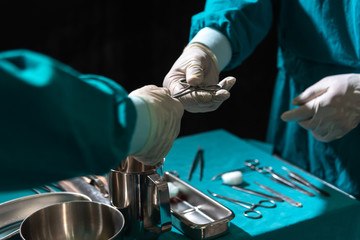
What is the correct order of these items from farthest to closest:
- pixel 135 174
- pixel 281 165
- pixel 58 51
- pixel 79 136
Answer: pixel 58 51 < pixel 281 165 < pixel 135 174 < pixel 79 136

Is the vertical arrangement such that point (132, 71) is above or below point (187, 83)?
below

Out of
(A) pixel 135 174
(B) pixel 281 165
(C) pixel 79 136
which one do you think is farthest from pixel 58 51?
(C) pixel 79 136

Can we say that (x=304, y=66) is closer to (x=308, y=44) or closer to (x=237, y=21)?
(x=308, y=44)

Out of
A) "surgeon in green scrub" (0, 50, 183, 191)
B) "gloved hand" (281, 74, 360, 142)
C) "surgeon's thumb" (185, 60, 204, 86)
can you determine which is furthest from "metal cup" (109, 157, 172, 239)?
"gloved hand" (281, 74, 360, 142)

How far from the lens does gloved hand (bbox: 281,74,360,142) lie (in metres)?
1.12

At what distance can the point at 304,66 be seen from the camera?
1.36m

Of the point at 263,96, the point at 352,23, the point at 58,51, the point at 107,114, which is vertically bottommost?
the point at 263,96

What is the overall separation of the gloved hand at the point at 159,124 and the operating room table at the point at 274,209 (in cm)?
23

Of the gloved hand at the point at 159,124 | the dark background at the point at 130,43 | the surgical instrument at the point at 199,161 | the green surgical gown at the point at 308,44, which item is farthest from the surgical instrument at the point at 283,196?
the dark background at the point at 130,43

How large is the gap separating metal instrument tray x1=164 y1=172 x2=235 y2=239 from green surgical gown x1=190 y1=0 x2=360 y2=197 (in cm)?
52

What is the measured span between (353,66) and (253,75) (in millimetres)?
1526

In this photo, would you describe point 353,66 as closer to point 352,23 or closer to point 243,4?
point 352,23

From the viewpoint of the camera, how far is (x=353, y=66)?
1.23 metres

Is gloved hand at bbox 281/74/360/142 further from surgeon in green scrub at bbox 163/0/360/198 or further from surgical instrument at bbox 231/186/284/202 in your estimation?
surgical instrument at bbox 231/186/284/202
